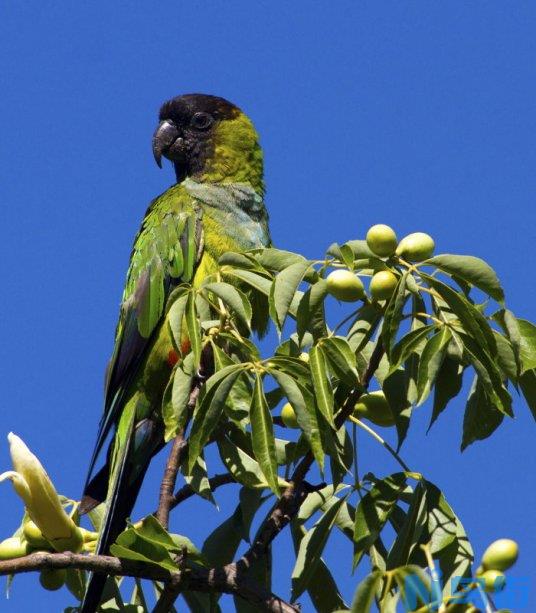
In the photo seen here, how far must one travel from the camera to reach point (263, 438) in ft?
8.33

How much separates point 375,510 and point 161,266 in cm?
209

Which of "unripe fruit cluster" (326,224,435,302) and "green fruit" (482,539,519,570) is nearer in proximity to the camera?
"green fruit" (482,539,519,570)

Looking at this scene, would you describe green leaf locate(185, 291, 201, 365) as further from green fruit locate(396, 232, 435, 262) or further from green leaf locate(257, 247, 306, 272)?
green fruit locate(396, 232, 435, 262)

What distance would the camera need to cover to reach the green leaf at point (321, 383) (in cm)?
246

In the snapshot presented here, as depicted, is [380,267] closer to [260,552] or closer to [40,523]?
[260,552]

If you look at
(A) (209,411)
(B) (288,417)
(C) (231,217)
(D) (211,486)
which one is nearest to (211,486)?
(D) (211,486)

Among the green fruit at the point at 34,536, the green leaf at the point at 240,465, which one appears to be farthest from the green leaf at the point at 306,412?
the green fruit at the point at 34,536

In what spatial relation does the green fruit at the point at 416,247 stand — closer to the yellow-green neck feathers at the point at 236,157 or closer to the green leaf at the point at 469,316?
the green leaf at the point at 469,316

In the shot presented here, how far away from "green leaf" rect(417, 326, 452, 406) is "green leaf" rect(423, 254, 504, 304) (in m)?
0.16

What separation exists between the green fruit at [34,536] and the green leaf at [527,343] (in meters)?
1.37

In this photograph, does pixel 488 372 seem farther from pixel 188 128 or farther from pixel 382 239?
pixel 188 128

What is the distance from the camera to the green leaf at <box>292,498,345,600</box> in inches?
107

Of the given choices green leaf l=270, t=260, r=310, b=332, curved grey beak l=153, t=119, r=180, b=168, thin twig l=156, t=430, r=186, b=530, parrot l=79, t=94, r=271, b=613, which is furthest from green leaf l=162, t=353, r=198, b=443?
curved grey beak l=153, t=119, r=180, b=168

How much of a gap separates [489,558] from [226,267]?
1.48 m
